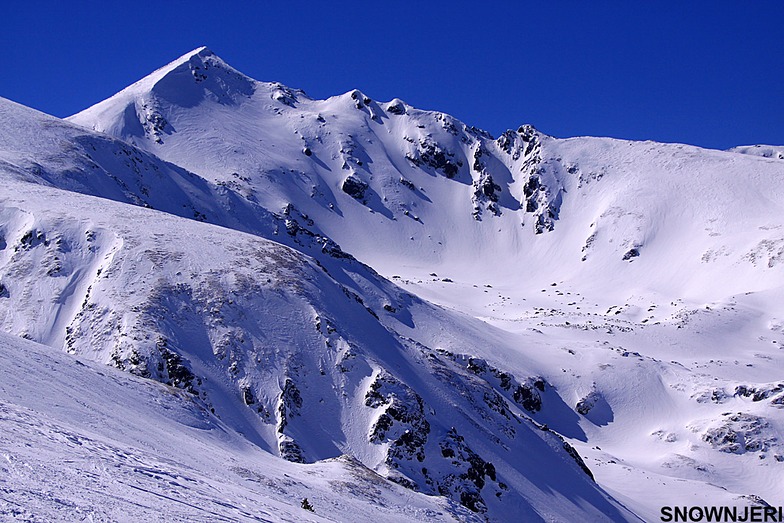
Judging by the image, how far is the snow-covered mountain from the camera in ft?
131

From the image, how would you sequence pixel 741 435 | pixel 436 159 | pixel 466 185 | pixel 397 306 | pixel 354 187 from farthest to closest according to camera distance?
pixel 436 159
pixel 466 185
pixel 354 187
pixel 397 306
pixel 741 435

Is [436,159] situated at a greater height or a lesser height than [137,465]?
greater

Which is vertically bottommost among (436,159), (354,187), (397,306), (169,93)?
(397,306)

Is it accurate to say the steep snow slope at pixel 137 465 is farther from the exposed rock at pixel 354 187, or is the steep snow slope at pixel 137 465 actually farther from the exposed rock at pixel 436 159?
the exposed rock at pixel 436 159

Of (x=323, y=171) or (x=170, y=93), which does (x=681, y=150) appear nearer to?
(x=323, y=171)

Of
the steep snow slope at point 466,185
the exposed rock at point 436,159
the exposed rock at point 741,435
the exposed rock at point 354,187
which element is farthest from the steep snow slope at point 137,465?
the exposed rock at point 436,159

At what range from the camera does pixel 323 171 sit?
147750 millimetres

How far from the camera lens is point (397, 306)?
76.5 metres

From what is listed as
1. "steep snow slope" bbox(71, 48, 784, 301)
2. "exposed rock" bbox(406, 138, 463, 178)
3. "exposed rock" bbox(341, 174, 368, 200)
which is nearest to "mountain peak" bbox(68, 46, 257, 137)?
"steep snow slope" bbox(71, 48, 784, 301)

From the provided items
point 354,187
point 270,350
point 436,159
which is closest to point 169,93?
point 354,187

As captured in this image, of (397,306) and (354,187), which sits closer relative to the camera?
(397,306)

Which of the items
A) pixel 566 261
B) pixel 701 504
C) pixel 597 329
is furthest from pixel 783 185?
pixel 701 504

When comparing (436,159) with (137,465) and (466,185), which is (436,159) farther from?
(137,465)

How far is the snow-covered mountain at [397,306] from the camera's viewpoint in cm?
3988
